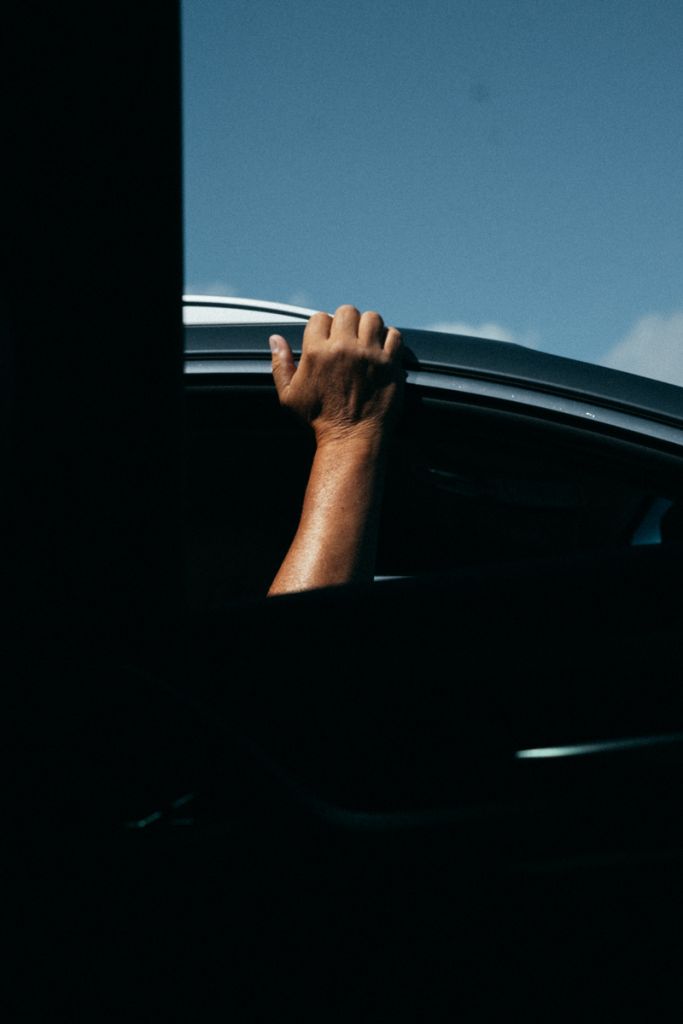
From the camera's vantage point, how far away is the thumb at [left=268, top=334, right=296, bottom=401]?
6.89 ft

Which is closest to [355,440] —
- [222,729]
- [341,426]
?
[341,426]

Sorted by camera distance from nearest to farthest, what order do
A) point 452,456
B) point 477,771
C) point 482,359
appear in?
point 477,771 < point 482,359 < point 452,456

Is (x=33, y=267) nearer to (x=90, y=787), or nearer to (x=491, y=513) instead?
(x=90, y=787)

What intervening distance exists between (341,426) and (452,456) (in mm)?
339

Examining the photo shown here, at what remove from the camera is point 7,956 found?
1045 millimetres

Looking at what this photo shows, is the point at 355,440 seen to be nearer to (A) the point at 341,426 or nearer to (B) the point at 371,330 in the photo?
(A) the point at 341,426

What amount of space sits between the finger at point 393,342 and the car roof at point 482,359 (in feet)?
0.10

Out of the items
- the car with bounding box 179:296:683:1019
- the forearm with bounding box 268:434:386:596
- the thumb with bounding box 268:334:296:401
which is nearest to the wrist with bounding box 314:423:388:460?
the forearm with bounding box 268:434:386:596

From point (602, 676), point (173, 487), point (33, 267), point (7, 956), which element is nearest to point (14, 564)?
point (173, 487)

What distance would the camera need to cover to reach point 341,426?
6.80ft

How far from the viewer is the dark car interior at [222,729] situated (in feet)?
3.02

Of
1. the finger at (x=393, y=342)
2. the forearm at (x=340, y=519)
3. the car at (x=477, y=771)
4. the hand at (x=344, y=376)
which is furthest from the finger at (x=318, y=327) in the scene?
the car at (x=477, y=771)

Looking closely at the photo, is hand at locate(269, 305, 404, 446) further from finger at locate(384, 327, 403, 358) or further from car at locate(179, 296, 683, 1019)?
car at locate(179, 296, 683, 1019)

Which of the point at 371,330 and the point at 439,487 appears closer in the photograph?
the point at 371,330
